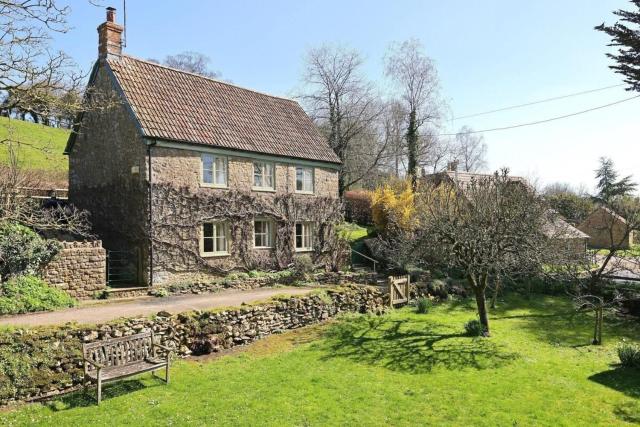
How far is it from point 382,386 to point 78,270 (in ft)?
41.0

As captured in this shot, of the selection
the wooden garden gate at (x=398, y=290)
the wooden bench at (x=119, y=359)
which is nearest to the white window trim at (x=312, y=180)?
the wooden garden gate at (x=398, y=290)

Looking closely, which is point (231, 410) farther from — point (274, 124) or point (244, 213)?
point (274, 124)

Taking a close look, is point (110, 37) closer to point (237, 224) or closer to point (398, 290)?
point (237, 224)

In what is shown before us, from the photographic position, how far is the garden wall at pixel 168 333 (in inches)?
355

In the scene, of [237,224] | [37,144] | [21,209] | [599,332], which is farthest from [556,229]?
[37,144]

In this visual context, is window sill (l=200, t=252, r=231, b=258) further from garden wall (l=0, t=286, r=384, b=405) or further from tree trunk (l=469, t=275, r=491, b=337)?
tree trunk (l=469, t=275, r=491, b=337)

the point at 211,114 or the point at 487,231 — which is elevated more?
the point at 211,114

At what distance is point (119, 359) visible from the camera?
389 inches

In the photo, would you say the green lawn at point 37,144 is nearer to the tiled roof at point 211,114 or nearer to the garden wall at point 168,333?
the tiled roof at point 211,114

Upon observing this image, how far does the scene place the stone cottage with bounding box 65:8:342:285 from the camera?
19.1 metres

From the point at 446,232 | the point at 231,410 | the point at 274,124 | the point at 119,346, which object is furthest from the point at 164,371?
the point at 274,124

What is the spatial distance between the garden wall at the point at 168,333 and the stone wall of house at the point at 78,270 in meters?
6.47

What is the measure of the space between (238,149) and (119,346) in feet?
43.6

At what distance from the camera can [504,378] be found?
35.9ft
